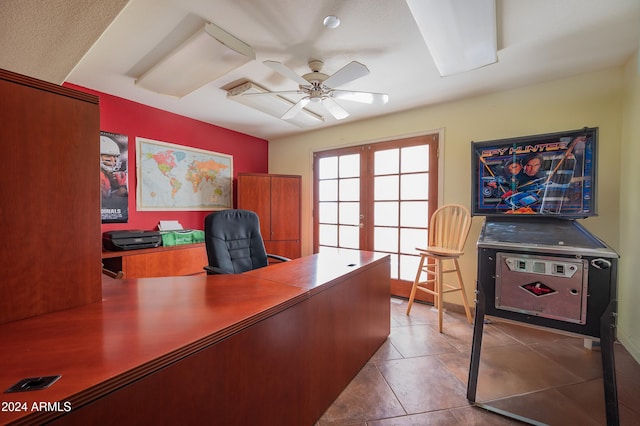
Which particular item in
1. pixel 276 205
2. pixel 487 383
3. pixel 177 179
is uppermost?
pixel 177 179

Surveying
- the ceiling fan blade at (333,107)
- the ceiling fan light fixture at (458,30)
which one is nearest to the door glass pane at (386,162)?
the ceiling fan blade at (333,107)

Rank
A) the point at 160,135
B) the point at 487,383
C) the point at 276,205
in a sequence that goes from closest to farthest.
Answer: the point at 487,383 < the point at 160,135 < the point at 276,205

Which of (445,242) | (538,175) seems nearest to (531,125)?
(538,175)

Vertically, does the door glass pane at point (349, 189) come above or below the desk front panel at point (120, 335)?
above

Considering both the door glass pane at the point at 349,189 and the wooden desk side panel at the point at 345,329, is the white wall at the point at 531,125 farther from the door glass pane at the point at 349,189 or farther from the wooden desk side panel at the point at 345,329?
the wooden desk side panel at the point at 345,329

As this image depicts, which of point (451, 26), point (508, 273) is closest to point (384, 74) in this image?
point (451, 26)

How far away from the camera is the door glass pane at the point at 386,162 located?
11.4 feet

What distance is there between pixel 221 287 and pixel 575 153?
248 centimetres

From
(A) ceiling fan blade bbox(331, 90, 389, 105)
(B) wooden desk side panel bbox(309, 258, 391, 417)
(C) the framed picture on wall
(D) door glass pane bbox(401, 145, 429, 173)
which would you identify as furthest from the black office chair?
(D) door glass pane bbox(401, 145, 429, 173)

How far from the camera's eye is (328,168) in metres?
4.09

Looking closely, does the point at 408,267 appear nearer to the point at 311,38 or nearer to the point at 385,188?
the point at 385,188

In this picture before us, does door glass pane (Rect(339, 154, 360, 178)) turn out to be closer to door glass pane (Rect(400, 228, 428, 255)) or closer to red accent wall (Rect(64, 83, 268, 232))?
door glass pane (Rect(400, 228, 428, 255))

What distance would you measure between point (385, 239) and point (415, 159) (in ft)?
3.67

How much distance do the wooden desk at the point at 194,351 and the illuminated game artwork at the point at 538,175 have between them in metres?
1.42
